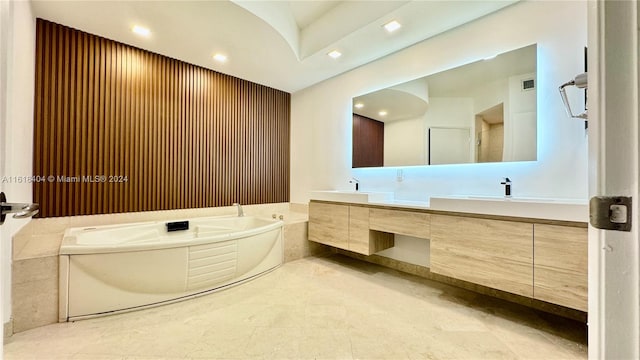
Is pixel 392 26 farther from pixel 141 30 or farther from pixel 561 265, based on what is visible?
pixel 141 30

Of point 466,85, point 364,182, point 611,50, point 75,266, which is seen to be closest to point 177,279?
point 75,266

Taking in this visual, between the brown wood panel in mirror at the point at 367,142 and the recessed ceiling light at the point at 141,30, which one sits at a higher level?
the recessed ceiling light at the point at 141,30

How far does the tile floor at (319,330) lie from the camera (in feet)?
5.00

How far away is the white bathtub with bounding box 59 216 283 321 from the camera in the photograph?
72.8 inches

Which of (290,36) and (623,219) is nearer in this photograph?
(623,219)

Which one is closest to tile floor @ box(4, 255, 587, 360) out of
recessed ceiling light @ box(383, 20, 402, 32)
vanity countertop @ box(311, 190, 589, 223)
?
vanity countertop @ box(311, 190, 589, 223)

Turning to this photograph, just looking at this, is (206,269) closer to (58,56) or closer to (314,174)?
(314,174)

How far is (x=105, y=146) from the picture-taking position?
2668 millimetres

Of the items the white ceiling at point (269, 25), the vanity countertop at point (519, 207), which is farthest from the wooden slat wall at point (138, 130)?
the vanity countertop at point (519, 207)

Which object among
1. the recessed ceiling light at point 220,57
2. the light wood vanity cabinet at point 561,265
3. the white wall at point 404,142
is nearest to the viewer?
the light wood vanity cabinet at point 561,265

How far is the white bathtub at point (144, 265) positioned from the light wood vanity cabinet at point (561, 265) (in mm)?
2359

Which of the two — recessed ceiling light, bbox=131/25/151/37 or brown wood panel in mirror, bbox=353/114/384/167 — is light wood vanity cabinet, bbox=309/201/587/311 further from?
recessed ceiling light, bbox=131/25/151/37

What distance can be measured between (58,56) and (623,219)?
12.5 feet

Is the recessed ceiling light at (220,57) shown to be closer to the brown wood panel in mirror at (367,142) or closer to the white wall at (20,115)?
the white wall at (20,115)
